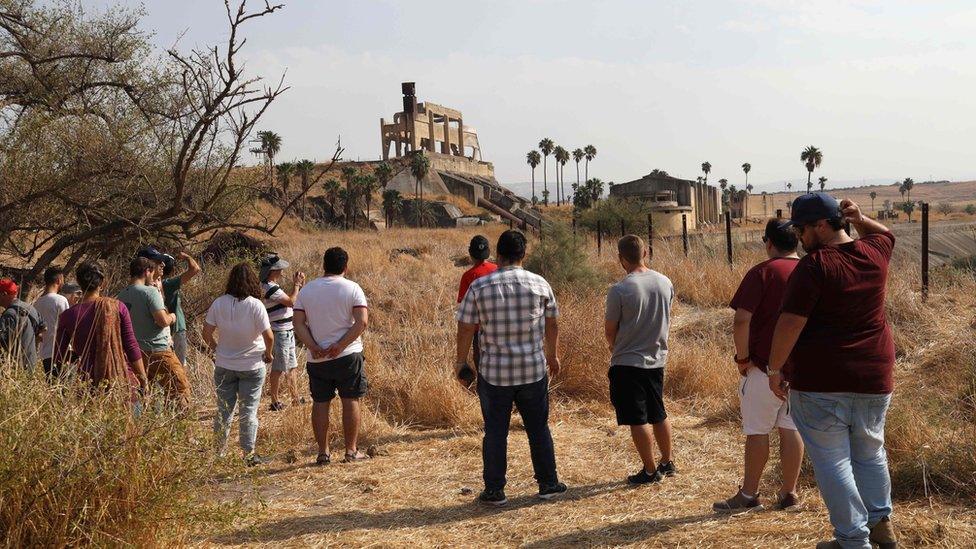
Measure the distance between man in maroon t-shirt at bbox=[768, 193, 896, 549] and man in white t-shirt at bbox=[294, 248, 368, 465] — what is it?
3334mm

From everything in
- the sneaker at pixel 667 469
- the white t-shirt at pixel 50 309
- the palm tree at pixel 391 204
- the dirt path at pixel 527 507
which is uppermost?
the palm tree at pixel 391 204

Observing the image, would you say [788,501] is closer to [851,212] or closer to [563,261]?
[851,212]

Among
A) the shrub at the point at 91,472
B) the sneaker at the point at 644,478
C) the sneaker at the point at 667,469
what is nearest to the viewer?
the shrub at the point at 91,472

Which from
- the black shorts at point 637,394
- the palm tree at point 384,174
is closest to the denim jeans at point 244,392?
the black shorts at point 637,394

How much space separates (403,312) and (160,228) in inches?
193

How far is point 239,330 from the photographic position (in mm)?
6227

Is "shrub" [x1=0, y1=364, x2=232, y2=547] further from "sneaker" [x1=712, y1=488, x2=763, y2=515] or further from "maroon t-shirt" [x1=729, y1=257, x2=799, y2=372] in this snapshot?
"maroon t-shirt" [x1=729, y1=257, x2=799, y2=372]

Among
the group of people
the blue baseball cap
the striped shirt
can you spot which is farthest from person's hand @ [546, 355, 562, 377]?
the striped shirt

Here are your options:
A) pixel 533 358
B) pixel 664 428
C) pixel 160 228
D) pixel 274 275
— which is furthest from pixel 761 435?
pixel 160 228

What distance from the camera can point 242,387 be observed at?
6.31 meters

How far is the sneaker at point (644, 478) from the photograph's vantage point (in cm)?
583

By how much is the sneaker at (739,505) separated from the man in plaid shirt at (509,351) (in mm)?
1117

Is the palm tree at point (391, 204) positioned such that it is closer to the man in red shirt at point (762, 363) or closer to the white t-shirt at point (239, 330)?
the white t-shirt at point (239, 330)

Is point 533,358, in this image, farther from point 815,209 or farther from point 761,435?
point 815,209
